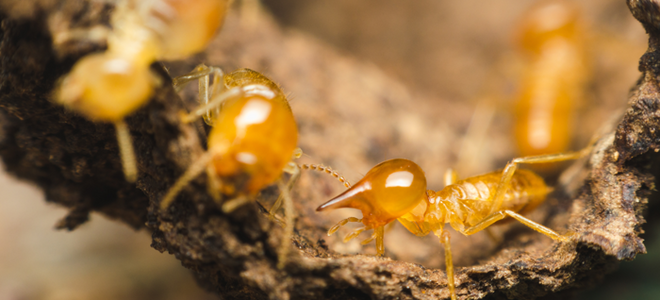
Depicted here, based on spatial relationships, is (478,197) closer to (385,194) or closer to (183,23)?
(385,194)

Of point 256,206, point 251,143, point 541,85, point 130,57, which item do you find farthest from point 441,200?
point 541,85

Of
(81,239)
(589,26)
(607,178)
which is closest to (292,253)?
(607,178)

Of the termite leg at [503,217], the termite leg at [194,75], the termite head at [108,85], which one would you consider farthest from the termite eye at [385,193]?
the termite head at [108,85]

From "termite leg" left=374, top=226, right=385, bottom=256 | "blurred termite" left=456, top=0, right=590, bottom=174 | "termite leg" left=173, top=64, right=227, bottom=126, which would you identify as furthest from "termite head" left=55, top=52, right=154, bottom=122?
"blurred termite" left=456, top=0, right=590, bottom=174

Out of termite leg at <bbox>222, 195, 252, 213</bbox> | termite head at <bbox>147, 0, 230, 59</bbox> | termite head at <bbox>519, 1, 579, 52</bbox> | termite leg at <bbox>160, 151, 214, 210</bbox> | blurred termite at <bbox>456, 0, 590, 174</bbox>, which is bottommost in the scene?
termite leg at <bbox>222, 195, 252, 213</bbox>

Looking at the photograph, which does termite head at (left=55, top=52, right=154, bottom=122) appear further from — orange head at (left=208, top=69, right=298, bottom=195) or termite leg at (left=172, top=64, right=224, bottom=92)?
termite leg at (left=172, top=64, right=224, bottom=92)

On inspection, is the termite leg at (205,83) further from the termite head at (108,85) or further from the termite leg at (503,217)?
the termite leg at (503,217)
